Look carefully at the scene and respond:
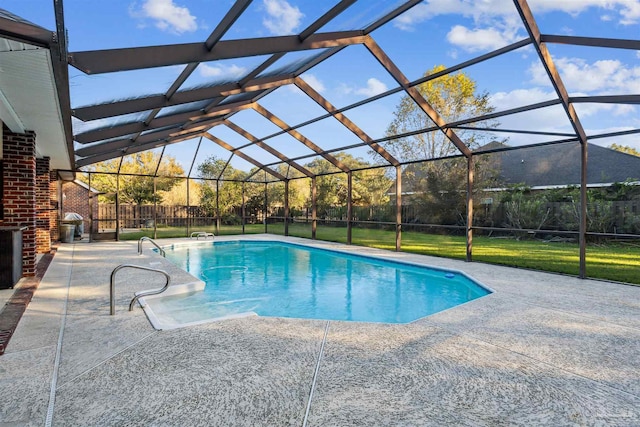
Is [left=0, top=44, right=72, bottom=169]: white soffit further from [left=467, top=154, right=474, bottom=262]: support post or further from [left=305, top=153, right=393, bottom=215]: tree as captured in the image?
[left=305, top=153, right=393, bottom=215]: tree

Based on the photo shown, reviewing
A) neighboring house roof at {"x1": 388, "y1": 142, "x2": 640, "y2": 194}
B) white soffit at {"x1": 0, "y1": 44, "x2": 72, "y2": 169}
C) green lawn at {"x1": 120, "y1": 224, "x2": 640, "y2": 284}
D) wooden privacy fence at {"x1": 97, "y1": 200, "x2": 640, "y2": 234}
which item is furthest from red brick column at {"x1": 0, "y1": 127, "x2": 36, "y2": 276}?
neighboring house roof at {"x1": 388, "y1": 142, "x2": 640, "y2": 194}

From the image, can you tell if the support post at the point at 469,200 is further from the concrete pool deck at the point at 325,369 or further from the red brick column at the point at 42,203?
the red brick column at the point at 42,203

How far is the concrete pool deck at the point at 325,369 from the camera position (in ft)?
7.04

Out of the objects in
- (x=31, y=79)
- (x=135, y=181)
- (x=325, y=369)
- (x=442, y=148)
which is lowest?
(x=325, y=369)

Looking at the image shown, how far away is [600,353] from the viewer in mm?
3105

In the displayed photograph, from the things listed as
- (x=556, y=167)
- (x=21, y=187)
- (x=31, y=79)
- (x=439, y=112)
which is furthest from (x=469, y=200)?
(x=21, y=187)

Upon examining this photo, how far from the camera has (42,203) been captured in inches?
334

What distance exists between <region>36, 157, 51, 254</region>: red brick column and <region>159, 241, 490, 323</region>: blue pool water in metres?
3.11

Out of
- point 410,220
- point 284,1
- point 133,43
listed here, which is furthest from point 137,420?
point 410,220

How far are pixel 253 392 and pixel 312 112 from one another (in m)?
7.38

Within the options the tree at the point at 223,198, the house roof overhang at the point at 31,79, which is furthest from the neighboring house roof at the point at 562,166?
the tree at the point at 223,198

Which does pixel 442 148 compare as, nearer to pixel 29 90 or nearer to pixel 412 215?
pixel 412 215

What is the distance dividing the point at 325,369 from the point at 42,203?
8966 mm

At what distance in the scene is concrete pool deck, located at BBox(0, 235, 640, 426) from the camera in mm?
→ 2146
